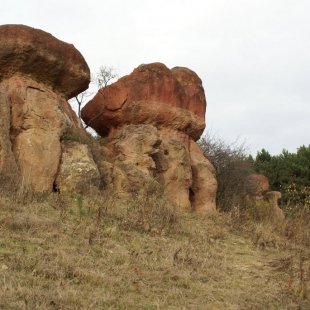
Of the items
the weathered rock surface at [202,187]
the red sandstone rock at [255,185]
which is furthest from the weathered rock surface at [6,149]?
the red sandstone rock at [255,185]

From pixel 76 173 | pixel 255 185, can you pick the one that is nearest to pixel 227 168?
pixel 255 185

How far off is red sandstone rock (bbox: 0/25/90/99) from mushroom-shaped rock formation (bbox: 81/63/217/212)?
2.04m

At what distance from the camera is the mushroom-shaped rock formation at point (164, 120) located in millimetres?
11914

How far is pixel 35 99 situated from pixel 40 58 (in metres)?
0.91

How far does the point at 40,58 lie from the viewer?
9.79m

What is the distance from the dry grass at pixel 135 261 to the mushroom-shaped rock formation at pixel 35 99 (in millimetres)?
1089

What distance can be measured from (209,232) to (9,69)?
5.28 m

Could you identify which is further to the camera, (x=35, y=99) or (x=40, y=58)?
(x=40, y=58)

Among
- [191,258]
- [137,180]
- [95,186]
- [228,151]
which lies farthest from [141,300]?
[228,151]

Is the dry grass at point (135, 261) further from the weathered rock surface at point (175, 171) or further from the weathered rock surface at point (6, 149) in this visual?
the weathered rock surface at point (175, 171)

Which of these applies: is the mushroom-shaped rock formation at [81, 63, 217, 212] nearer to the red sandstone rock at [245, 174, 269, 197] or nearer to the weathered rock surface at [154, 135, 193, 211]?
the weathered rock surface at [154, 135, 193, 211]

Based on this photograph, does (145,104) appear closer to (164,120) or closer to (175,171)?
(164,120)

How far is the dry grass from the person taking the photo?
4.29m

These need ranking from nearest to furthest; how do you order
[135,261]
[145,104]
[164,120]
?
[135,261] → [145,104] → [164,120]
